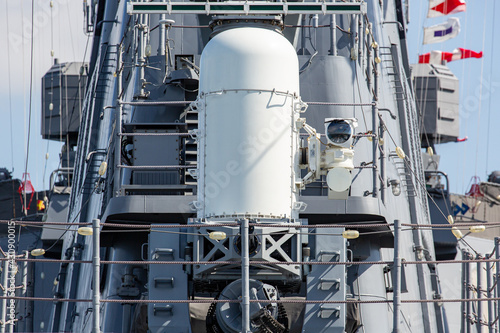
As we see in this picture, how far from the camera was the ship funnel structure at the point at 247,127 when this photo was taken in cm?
759

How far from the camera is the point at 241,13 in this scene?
8094mm

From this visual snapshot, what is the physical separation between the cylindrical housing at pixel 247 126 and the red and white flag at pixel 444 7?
1822 centimetres

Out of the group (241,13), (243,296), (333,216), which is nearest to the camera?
(243,296)

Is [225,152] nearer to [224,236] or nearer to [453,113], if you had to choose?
[224,236]

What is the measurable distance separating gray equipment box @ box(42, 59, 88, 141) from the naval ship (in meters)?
12.1

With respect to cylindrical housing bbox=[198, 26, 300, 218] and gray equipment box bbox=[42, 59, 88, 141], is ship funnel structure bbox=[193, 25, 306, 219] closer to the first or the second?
cylindrical housing bbox=[198, 26, 300, 218]

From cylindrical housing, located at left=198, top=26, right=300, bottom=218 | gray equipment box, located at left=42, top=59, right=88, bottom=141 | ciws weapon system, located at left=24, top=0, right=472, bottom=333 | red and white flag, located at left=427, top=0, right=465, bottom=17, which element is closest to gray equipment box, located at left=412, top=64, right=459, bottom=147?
red and white flag, located at left=427, top=0, right=465, bottom=17

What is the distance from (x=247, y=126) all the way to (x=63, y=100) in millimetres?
17805

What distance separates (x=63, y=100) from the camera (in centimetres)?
2470

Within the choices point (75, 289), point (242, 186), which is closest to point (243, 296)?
point (242, 186)

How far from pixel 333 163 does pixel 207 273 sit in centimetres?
138

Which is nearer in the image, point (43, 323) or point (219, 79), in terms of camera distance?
point (219, 79)

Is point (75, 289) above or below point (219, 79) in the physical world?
below

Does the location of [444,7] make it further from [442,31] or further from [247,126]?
[247,126]
